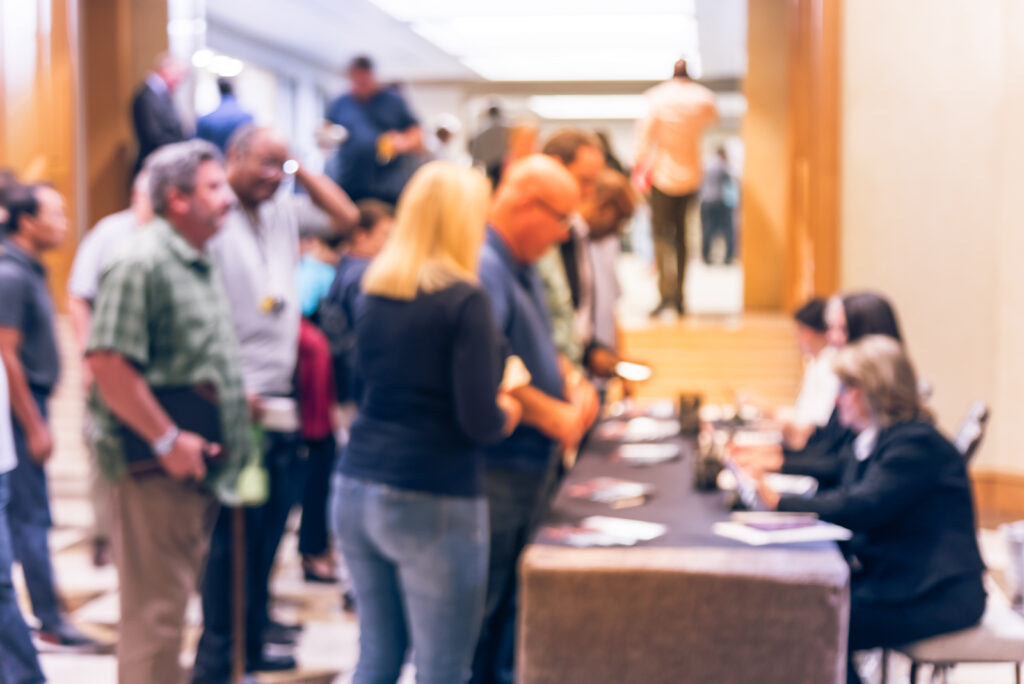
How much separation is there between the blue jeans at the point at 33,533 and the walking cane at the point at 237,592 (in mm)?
852

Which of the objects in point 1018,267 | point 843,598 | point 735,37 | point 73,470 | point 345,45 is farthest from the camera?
point 345,45

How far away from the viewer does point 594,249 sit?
198 inches

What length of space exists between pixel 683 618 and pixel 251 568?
171 centimetres

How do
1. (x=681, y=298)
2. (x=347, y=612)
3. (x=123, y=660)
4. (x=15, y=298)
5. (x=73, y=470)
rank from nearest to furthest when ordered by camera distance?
(x=123, y=660), (x=15, y=298), (x=347, y=612), (x=73, y=470), (x=681, y=298)

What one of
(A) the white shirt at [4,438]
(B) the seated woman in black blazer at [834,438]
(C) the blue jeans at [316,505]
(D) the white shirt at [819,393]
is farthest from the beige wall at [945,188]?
(A) the white shirt at [4,438]

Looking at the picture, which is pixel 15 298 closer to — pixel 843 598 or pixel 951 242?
pixel 843 598

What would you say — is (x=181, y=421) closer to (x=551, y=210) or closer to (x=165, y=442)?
(x=165, y=442)

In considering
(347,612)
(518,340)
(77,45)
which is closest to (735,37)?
(77,45)

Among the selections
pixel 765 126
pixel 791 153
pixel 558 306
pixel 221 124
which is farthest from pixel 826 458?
pixel 765 126

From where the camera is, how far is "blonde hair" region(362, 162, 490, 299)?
2404mm

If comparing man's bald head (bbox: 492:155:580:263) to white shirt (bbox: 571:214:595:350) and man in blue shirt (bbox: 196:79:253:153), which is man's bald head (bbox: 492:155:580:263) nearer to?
white shirt (bbox: 571:214:595:350)

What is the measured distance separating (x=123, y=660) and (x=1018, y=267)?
5159 millimetres

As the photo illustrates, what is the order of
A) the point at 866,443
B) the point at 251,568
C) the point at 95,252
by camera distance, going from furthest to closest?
the point at 95,252
the point at 251,568
the point at 866,443

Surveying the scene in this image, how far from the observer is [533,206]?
291 centimetres
